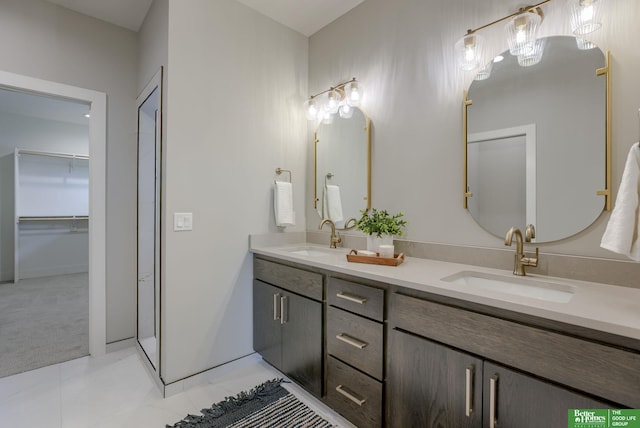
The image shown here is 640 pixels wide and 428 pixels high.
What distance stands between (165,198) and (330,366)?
1.40 metres

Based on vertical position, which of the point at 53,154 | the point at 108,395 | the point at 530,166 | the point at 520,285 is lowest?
the point at 108,395

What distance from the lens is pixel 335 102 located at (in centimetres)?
231

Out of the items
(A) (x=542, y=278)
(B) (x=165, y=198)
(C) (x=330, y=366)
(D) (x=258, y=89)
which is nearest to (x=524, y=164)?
(A) (x=542, y=278)

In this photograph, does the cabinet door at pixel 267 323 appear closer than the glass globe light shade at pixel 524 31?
No

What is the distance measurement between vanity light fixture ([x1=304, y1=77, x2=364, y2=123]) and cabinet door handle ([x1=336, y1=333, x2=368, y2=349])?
1585 millimetres

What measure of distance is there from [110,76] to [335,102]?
1.88 meters

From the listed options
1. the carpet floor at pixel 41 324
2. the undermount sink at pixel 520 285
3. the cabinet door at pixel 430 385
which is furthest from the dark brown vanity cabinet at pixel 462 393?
the carpet floor at pixel 41 324

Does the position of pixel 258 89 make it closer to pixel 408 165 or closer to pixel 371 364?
pixel 408 165

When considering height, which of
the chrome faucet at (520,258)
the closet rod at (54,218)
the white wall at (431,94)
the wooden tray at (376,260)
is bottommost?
the wooden tray at (376,260)

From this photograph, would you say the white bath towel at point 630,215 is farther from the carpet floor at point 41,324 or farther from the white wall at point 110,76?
the carpet floor at point 41,324

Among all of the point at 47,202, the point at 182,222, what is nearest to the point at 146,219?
the point at 182,222

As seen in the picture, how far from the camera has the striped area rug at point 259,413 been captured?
62.2 inches

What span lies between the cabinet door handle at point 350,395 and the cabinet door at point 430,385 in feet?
0.47

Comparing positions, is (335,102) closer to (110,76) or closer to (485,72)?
(485,72)
